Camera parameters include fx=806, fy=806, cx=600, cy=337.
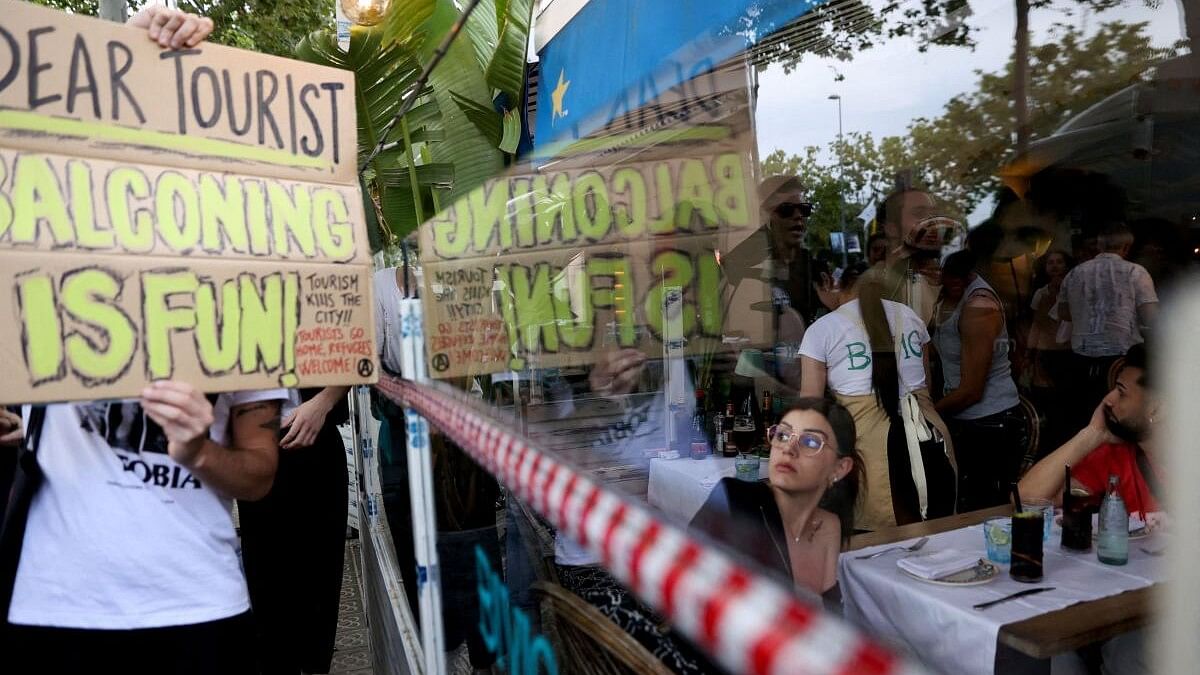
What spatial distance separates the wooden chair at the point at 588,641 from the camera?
1.38 metres

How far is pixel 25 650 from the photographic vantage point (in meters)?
1.71

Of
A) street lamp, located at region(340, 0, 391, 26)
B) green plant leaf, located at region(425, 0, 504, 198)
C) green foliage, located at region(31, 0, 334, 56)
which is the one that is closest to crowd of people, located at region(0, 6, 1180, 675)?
green plant leaf, located at region(425, 0, 504, 198)

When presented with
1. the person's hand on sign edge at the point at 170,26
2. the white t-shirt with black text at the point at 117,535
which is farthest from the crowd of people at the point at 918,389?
the person's hand on sign edge at the point at 170,26

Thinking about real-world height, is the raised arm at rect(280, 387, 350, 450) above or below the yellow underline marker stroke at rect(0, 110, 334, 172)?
below

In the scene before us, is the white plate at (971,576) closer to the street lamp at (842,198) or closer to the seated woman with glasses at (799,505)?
the seated woman with glasses at (799,505)

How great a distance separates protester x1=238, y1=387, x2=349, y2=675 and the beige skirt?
236 cm

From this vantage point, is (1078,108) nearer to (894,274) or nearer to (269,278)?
(894,274)

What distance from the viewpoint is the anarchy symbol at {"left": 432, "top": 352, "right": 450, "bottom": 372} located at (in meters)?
2.55

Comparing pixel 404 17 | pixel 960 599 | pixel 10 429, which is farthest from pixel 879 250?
pixel 10 429

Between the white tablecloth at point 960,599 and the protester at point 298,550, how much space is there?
2178 mm

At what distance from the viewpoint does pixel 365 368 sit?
6.56 ft

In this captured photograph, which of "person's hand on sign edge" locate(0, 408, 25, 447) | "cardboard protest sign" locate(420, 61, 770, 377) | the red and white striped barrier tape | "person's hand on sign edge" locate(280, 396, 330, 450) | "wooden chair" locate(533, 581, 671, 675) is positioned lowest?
"wooden chair" locate(533, 581, 671, 675)

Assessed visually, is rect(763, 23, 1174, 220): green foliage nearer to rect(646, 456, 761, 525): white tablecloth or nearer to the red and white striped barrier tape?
rect(646, 456, 761, 525): white tablecloth

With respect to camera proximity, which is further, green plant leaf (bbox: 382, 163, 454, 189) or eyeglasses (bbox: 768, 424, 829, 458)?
green plant leaf (bbox: 382, 163, 454, 189)
